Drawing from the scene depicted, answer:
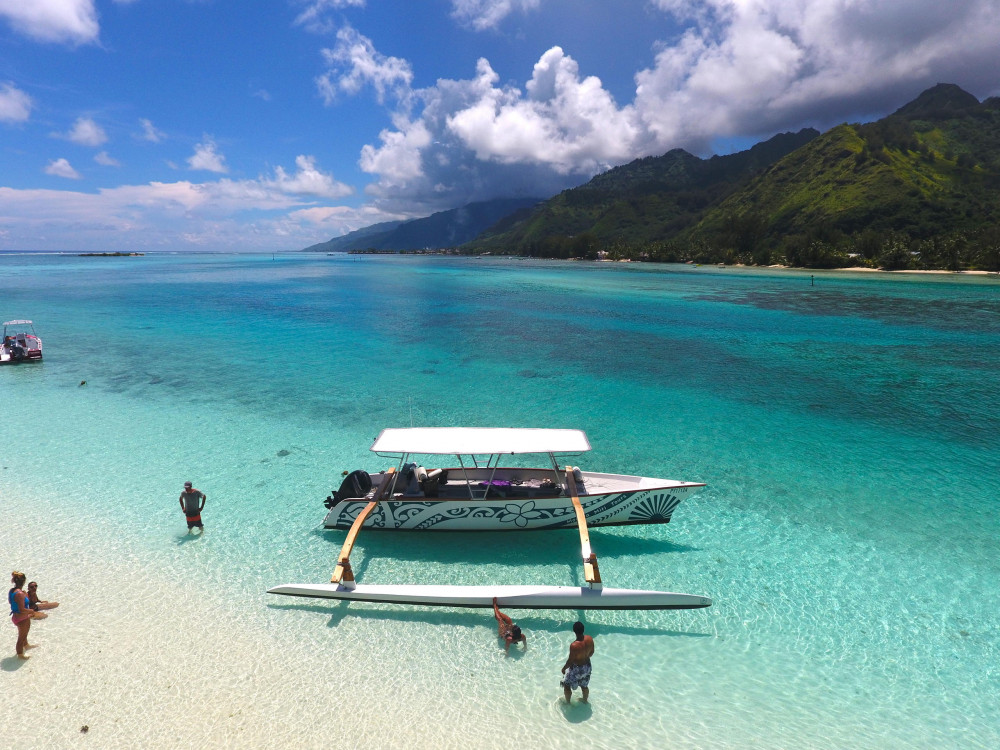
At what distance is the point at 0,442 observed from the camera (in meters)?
20.7

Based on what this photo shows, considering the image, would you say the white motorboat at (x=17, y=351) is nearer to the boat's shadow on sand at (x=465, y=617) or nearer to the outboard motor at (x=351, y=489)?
the outboard motor at (x=351, y=489)

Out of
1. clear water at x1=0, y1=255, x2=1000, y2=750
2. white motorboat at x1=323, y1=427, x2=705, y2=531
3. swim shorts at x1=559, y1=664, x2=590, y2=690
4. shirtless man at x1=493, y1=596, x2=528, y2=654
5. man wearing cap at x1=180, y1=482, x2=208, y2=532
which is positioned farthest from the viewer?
man wearing cap at x1=180, y1=482, x2=208, y2=532

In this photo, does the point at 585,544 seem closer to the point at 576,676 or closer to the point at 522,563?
the point at 522,563

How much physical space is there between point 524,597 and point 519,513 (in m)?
2.71

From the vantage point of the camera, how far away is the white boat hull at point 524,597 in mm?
10984

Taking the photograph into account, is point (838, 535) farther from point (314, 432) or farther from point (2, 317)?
point (2, 317)

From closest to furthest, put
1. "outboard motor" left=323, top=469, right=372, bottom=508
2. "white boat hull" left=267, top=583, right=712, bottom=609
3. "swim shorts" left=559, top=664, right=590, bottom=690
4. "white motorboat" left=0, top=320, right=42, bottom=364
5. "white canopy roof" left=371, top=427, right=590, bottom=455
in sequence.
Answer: "swim shorts" left=559, top=664, right=590, bottom=690 < "white boat hull" left=267, top=583, right=712, bottom=609 < "white canopy roof" left=371, top=427, right=590, bottom=455 < "outboard motor" left=323, top=469, right=372, bottom=508 < "white motorboat" left=0, top=320, right=42, bottom=364

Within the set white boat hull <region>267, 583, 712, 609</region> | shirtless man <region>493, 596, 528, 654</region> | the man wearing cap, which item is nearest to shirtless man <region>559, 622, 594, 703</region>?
shirtless man <region>493, 596, 528, 654</region>

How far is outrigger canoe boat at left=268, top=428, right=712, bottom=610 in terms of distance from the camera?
11.0 m

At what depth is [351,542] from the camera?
Result: 1227 cm

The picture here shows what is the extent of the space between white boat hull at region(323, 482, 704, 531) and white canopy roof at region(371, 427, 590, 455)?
1.48 meters

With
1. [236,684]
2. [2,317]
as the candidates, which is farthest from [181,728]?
[2,317]

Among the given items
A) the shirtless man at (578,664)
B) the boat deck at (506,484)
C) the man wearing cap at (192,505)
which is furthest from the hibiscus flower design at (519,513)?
the man wearing cap at (192,505)

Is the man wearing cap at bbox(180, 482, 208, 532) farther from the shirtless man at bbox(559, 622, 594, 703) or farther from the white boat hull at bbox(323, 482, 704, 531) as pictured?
the shirtless man at bbox(559, 622, 594, 703)
